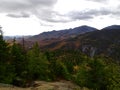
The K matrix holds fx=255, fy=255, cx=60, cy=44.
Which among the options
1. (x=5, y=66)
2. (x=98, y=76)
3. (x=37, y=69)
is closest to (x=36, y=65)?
(x=37, y=69)

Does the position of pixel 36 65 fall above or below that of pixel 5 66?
below

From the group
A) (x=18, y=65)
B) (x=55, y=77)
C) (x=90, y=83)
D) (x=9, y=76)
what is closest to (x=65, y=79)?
(x=55, y=77)

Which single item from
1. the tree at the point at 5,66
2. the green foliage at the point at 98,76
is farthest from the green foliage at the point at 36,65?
the tree at the point at 5,66

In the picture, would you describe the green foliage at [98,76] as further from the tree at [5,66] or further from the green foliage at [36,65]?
the tree at [5,66]

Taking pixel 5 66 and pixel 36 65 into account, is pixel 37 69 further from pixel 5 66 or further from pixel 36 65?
pixel 5 66

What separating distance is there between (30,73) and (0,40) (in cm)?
1683

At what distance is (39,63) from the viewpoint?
66750mm

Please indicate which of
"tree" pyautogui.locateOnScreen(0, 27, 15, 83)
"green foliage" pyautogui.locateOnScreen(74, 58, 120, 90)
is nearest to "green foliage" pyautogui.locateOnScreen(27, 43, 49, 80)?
"green foliage" pyautogui.locateOnScreen(74, 58, 120, 90)

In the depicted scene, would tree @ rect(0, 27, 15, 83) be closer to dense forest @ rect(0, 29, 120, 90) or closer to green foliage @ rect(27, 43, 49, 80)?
dense forest @ rect(0, 29, 120, 90)

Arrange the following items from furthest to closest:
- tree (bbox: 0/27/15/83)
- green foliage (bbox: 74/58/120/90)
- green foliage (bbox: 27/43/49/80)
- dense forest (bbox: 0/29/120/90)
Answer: green foliage (bbox: 74/58/120/90), green foliage (bbox: 27/43/49/80), dense forest (bbox: 0/29/120/90), tree (bbox: 0/27/15/83)

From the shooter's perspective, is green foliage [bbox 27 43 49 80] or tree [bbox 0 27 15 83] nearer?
tree [bbox 0 27 15 83]

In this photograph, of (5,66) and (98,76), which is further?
(98,76)

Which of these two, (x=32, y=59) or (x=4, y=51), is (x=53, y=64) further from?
(x=4, y=51)

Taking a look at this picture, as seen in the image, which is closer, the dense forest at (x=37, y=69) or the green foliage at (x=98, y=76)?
the dense forest at (x=37, y=69)
